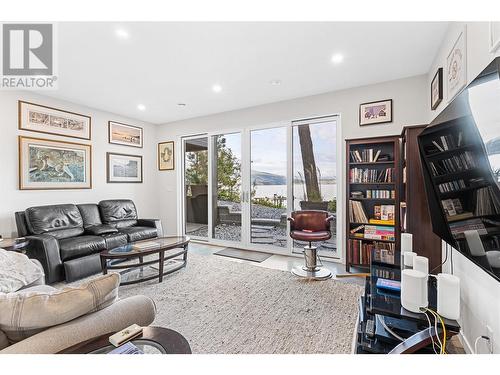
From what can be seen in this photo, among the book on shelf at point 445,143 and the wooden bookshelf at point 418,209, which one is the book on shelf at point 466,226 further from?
the wooden bookshelf at point 418,209

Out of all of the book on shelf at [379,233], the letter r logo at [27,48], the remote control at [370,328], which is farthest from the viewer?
the book on shelf at [379,233]

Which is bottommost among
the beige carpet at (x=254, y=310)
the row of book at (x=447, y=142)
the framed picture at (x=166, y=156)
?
the beige carpet at (x=254, y=310)

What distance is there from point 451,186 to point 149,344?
68.4 inches

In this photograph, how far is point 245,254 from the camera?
4230 millimetres

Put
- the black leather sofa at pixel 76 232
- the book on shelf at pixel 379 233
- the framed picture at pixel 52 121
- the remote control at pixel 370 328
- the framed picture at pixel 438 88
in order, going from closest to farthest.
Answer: the remote control at pixel 370 328 < the framed picture at pixel 438 88 < the black leather sofa at pixel 76 232 < the book on shelf at pixel 379 233 < the framed picture at pixel 52 121

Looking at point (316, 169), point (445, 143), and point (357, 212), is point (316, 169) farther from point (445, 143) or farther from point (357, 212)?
point (445, 143)

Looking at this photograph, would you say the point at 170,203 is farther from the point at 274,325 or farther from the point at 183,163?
the point at 274,325

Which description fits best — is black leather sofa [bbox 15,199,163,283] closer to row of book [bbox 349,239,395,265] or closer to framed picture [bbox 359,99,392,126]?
row of book [bbox 349,239,395,265]

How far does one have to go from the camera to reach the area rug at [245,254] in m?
3.98

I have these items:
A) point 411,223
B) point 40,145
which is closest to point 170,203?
point 40,145

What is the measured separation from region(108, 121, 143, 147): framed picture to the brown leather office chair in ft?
12.2

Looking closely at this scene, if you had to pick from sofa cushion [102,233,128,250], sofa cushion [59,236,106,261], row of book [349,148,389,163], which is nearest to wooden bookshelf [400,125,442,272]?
row of book [349,148,389,163]

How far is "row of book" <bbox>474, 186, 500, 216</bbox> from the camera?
3.23ft

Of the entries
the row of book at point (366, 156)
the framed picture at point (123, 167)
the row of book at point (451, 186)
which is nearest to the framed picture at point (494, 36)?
the row of book at point (451, 186)
